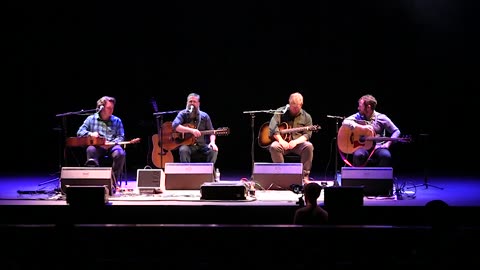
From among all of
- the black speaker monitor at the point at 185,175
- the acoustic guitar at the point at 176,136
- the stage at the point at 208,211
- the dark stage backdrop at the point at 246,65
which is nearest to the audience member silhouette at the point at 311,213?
the stage at the point at 208,211

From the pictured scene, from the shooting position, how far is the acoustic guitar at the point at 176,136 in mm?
8102

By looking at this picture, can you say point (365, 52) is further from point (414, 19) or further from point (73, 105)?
point (73, 105)

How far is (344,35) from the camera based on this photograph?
9062 millimetres

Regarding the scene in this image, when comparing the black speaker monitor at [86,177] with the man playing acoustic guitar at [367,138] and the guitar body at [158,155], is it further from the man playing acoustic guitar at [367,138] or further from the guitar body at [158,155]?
the man playing acoustic guitar at [367,138]

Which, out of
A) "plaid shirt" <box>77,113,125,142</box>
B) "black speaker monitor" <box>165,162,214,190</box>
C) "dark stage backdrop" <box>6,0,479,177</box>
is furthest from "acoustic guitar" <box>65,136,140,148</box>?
"dark stage backdrop" <box>6,0,479,177</box>

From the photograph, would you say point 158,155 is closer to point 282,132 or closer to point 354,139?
point 282,132

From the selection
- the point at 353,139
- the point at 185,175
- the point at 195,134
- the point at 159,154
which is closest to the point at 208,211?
the point at 185,175

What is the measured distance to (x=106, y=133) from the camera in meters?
7.86

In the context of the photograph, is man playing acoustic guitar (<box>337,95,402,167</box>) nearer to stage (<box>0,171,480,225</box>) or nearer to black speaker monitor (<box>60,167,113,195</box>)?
stage (<box>0,171,480,225</box>)

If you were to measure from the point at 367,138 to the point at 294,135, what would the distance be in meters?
1.08

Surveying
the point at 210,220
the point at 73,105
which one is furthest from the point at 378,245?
the point at 73,105

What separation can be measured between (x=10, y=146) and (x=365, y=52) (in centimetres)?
634

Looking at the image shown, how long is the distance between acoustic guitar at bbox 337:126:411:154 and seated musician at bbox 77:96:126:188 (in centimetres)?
291

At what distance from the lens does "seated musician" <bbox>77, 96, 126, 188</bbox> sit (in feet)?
25.1
